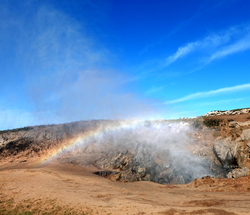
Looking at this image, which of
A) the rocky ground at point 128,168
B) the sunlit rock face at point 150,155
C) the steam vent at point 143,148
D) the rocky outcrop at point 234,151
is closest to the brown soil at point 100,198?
the rocky ground at point 128,168

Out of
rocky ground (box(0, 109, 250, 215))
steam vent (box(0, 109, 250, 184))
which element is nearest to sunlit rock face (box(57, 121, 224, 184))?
steam vent (box(0, 109, 250, 184))

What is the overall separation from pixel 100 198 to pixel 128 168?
1203 cm

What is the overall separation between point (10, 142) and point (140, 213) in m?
31.9

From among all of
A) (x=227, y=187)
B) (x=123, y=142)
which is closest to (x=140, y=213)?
(x=227, y=187)

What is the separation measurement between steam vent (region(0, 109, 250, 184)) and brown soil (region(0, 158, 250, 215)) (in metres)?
4.27

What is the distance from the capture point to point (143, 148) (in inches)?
1081

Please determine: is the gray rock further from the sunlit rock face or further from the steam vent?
the sunlit rock face

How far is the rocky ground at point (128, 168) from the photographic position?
11914 millimetres

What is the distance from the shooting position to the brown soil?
10414mm

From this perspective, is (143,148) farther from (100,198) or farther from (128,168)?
(100,198)

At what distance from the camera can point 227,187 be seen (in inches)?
651

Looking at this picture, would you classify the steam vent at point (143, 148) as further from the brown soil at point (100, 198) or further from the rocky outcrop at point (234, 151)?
the brown soil at point (100, 198)

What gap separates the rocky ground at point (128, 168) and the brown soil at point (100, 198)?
0.06 meters

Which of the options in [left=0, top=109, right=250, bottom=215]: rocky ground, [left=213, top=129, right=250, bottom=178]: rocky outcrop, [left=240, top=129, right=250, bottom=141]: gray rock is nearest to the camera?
[left=0, top=109, right=250, bottom=215]: rocky ground
